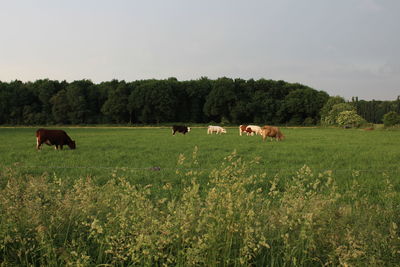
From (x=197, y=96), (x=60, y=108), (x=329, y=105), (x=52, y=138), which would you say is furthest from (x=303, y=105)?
(x=52, y=138)

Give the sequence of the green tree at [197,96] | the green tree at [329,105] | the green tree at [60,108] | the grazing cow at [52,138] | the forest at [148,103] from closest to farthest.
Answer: the grazing cow at [52,138], the green tree at [329,105], the forest at [148,103], the green tree at [60,108], the green tree at [197,96]

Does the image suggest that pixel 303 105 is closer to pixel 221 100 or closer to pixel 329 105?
pixel 329 105

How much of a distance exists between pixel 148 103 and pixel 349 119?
5099 cm

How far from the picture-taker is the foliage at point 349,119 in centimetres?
6856

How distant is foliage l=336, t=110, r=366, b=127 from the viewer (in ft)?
225

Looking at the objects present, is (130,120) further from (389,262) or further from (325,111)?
(389,262)

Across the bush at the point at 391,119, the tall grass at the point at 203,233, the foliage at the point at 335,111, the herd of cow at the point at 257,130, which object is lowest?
the tall grass at the point at 203,233

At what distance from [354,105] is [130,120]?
2343 inches

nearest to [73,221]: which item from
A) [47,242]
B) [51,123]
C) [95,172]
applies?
[47,242]

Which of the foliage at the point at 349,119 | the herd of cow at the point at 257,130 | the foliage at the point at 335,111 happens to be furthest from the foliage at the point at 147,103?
the herd of cow at the point at 257,130

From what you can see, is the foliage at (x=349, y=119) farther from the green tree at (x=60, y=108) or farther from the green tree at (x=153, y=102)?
the green tree at (x=60, y=108)

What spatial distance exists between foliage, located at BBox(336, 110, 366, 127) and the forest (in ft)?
48.7

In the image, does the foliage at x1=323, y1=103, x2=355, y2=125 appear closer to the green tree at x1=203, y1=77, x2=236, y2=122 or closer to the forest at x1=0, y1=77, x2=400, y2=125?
the forest at x1=0, y1=77, x2=400, y2=125

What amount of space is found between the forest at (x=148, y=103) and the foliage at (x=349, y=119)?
14.9 metres
